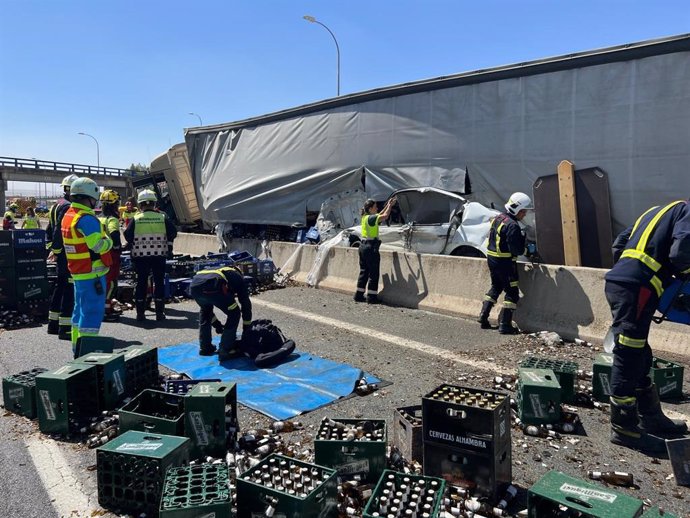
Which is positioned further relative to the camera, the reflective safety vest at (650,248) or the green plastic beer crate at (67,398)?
the green plastic beer crate at (67,398)

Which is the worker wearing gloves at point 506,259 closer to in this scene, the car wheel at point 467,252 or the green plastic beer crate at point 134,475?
the car wheel at point 467,252

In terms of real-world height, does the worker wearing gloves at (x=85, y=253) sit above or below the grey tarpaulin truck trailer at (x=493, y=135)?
below

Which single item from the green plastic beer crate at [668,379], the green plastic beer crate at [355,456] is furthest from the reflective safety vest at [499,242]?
the green plastic beer crate at [355,456]

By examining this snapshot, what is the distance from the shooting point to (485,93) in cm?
1098

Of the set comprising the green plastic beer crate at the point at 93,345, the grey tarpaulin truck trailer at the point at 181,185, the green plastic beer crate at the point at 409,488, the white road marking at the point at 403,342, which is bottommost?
the white road marking at the point at 403,342

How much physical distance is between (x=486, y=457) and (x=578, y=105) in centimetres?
848

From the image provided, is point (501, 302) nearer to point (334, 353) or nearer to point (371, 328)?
point (371, 328)

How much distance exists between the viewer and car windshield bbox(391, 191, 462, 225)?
10836 mm

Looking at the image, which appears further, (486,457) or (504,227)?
(504,227)

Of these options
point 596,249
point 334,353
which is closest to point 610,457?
point 334,353

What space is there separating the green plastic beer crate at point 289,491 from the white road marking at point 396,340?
3.12m

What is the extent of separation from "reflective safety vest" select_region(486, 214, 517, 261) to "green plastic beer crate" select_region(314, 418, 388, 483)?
4.48m

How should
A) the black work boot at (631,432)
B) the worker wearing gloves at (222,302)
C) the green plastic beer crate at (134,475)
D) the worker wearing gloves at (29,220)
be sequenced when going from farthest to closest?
1. the worker wearing gloves at (29,220)
2. the worker wearing gloves at (222,302)
3. the black work boot at (631,432)
4. the green plastic beer crate at (134,475)

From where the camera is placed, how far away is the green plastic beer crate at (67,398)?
4.23 metres
